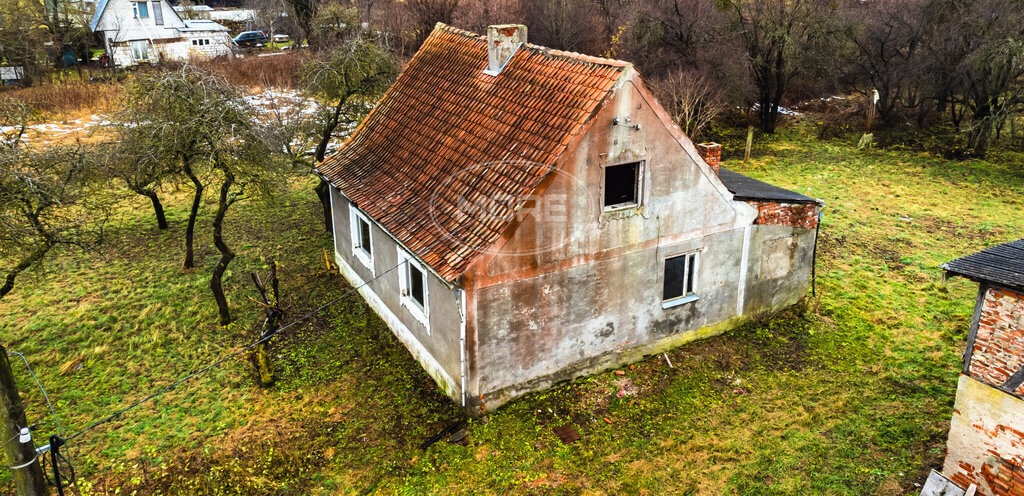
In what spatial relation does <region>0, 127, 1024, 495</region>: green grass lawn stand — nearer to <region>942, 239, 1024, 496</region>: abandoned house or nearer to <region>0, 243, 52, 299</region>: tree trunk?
<region>942, 239, 1024, 496</region>: abandoned house

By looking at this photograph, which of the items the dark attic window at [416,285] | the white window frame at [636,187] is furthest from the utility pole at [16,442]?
the white window frame at [636,187]

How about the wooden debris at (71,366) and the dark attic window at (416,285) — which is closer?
the dark attic window at (416,285)

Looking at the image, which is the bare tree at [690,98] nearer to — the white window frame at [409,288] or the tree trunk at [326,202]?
the tree trunk at [326,202]

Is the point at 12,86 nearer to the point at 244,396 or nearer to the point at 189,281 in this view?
the point at 189,281

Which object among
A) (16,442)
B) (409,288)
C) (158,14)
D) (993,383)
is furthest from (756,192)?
(158,14)

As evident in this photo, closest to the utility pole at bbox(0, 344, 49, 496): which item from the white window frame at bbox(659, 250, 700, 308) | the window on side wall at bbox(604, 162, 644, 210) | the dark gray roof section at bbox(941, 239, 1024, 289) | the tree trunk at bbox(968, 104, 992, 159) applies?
the window on side wall at bbox(604, 162, 644, 210)

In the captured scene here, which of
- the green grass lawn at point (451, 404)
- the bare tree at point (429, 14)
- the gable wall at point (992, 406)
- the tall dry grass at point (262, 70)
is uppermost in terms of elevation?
the bare tree at point (429, 14)

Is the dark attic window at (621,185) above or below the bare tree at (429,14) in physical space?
below
